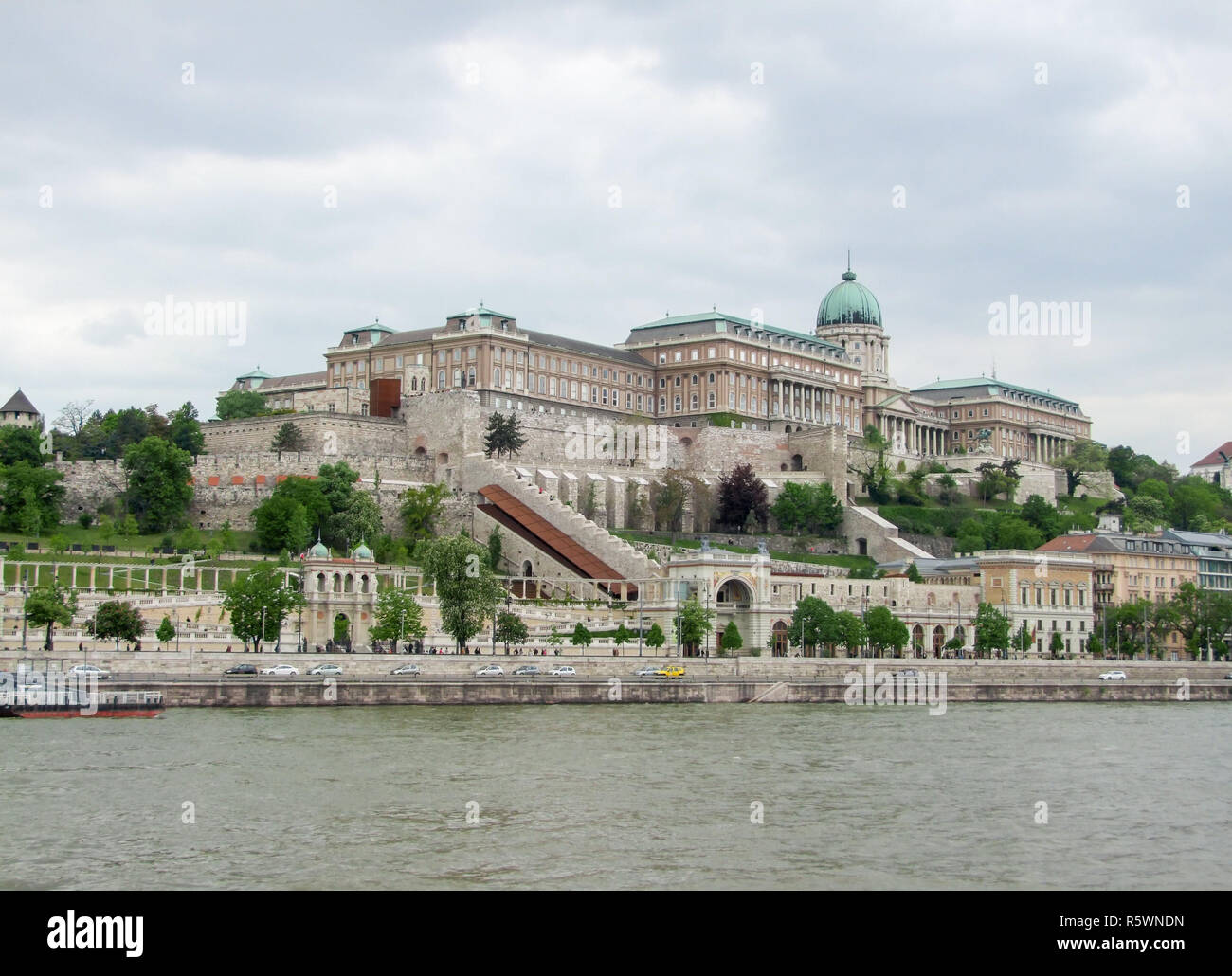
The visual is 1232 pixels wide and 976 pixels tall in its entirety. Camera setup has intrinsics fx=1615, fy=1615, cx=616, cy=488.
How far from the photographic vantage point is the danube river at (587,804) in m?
27.6

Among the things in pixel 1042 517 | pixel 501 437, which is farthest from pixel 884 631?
pixel 1042 517

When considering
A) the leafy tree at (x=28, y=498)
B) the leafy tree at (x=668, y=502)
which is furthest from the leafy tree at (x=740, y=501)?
the leafy tree at (x=28, y=498)

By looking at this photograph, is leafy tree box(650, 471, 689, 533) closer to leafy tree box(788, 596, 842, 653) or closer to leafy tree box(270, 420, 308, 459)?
leafy tree box(270, 420, 308, 459)

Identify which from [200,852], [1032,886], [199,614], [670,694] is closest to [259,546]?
[199,614]

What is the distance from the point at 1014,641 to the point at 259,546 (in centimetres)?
4166

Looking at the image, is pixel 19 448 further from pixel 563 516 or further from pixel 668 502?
pixel 668 502

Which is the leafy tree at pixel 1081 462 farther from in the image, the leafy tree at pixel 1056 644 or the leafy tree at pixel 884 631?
the leafy tree at pixel 884 631

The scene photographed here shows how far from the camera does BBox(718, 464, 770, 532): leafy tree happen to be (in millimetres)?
106000

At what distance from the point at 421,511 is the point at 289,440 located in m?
13.3

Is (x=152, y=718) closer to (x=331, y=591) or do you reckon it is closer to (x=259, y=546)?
(x=331, y=591)

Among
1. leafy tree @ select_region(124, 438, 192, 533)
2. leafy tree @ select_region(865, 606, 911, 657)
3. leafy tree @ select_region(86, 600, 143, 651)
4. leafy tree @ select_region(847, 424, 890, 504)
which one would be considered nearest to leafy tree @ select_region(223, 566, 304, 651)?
leafy tree @ select_region(86, 600, 143, 651)

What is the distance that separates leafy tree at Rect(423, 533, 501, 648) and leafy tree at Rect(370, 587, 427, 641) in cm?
138

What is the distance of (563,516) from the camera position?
9162 centimetres

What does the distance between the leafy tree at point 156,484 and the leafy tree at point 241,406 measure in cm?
2582
